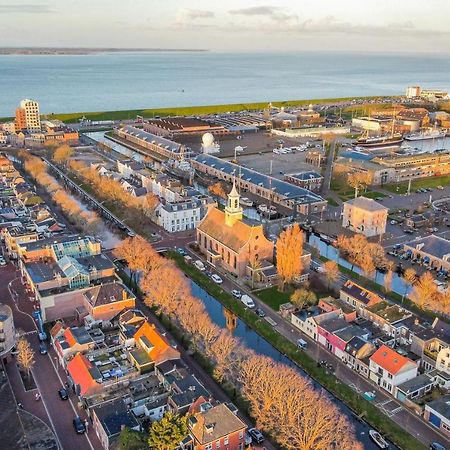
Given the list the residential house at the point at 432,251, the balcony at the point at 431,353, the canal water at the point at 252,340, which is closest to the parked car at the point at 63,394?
the canal water at the point at 252,340

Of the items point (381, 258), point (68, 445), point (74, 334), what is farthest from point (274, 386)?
point (381, 258)

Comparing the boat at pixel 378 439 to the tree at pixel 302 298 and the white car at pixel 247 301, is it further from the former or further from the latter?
the white car at pixel 247 301

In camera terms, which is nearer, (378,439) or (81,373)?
(378,439)

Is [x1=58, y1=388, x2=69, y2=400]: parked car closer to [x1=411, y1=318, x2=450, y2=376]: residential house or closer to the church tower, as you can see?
the church tower

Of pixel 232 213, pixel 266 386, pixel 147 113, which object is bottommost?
pixel 266 386

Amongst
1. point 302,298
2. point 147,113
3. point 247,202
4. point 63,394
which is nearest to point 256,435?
point 63,394

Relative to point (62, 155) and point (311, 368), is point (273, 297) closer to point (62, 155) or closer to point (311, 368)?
point (311, 368)
